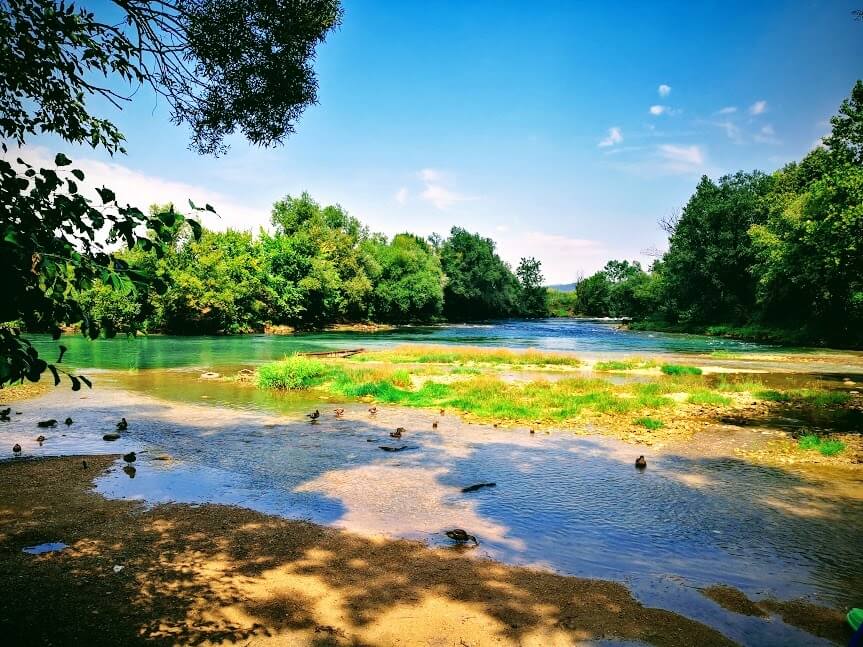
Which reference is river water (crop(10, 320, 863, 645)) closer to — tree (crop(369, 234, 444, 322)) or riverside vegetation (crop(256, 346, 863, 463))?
riverside vegetation (crop(256, 346, 863, 463))

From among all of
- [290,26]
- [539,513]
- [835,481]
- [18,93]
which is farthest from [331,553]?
[835,481]

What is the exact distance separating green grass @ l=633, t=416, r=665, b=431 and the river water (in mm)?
1575

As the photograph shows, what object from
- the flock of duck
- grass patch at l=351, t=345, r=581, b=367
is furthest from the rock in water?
grass patch at l=351, t=345, r=581, b=367

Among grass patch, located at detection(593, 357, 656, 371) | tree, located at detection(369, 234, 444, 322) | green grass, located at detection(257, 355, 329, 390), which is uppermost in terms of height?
tree, located at detection(369, 234, 444, 322)

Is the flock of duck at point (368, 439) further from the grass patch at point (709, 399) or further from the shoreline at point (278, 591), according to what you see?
the grass patch at point (709, 399)

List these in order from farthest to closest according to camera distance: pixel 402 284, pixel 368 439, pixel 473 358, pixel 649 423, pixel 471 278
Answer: pixel 471 278 < pixel 402 284 < pixel 473 358 < pixel 649 423 < pixel 368 439

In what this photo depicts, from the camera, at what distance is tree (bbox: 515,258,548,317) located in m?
170

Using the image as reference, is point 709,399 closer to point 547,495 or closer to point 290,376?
point 547,495

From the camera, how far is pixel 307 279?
77.0 meters

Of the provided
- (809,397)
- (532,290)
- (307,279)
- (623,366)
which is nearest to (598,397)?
(809,397)

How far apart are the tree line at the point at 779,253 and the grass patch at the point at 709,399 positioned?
16638 mm

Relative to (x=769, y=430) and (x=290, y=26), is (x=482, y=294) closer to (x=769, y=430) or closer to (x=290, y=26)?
(x=769, y=430)

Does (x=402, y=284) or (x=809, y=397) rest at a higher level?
(x=402, y=284)

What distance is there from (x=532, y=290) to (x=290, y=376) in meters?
156
